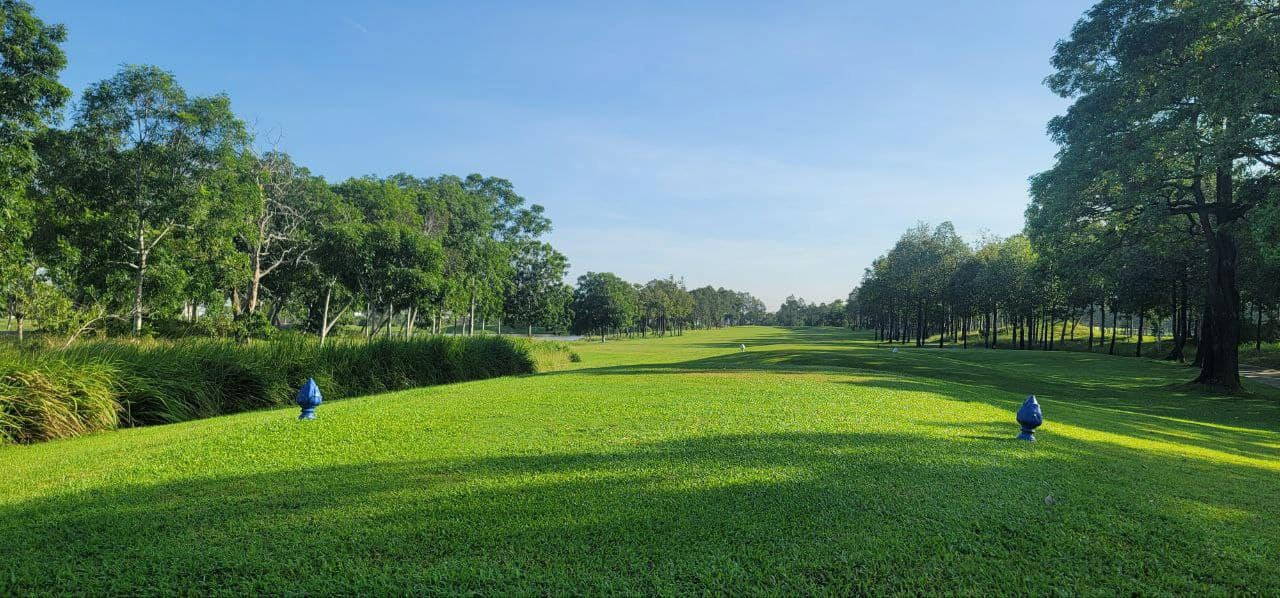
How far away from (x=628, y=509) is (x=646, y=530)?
1.11 ft

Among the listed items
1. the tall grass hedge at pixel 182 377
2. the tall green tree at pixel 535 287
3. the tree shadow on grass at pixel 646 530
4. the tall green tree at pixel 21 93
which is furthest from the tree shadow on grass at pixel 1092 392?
the tall green tree at pixel 535 287

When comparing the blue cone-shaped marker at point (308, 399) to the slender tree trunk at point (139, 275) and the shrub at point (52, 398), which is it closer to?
the shrub at point (52, 398)

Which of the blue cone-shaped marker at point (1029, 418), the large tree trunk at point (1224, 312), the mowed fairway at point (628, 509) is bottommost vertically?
the mowed fairway at point (628, 509)

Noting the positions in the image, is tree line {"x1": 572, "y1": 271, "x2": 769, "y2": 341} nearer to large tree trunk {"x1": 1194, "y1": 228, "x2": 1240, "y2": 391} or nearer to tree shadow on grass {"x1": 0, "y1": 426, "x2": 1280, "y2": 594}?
large tree trunk {"x1": 1194, "y1": 228, "x2": 1240, "y2": 391}

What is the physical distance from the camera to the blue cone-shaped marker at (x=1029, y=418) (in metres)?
6.30

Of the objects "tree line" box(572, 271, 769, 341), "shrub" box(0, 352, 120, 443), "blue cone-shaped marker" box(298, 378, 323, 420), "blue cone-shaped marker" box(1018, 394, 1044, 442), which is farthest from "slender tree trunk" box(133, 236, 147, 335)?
"tree line" box(572, 271, 769, 341)

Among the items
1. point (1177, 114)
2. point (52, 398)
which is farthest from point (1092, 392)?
point (52, 398)

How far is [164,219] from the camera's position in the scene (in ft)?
75.8

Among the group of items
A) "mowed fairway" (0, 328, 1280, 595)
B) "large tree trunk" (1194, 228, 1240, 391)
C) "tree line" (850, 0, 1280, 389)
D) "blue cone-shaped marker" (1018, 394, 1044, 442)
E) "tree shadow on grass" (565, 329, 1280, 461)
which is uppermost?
"tree line" (850, 0, 1280, 389)

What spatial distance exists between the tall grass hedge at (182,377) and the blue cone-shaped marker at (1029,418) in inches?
483

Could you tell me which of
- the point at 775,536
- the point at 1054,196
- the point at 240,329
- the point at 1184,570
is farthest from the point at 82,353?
the point at 1054,196

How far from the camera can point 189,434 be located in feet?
21.2

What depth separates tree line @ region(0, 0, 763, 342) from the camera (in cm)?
1611

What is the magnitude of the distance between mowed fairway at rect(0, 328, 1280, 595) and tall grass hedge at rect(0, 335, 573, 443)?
1.08m
